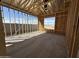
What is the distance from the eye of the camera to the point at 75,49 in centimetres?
234

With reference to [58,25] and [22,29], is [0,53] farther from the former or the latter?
[58,25]

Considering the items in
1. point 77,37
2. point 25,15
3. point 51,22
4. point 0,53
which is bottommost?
point 0,53

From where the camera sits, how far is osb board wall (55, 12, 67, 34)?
9930 millimetres

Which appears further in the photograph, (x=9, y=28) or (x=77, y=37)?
(x=9, y=28)

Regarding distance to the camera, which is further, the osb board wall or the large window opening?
the large window opening

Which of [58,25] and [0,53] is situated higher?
[58,25]

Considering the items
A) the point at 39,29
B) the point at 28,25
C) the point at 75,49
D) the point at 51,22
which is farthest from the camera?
the point at 39,29

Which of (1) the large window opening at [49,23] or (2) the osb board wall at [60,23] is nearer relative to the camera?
(2) the osb board wall at [60,23]

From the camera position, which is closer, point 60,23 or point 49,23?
point 60,23

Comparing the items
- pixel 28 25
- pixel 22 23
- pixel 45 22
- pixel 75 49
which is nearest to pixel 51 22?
pixel 45 22

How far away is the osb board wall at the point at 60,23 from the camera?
9.93 metres

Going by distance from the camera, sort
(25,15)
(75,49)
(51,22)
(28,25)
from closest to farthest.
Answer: (75,49) < (25,15) < (28,25) < (51,22)

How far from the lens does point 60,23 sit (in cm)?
Answer: 1042

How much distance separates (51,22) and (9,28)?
6179 millimetres
